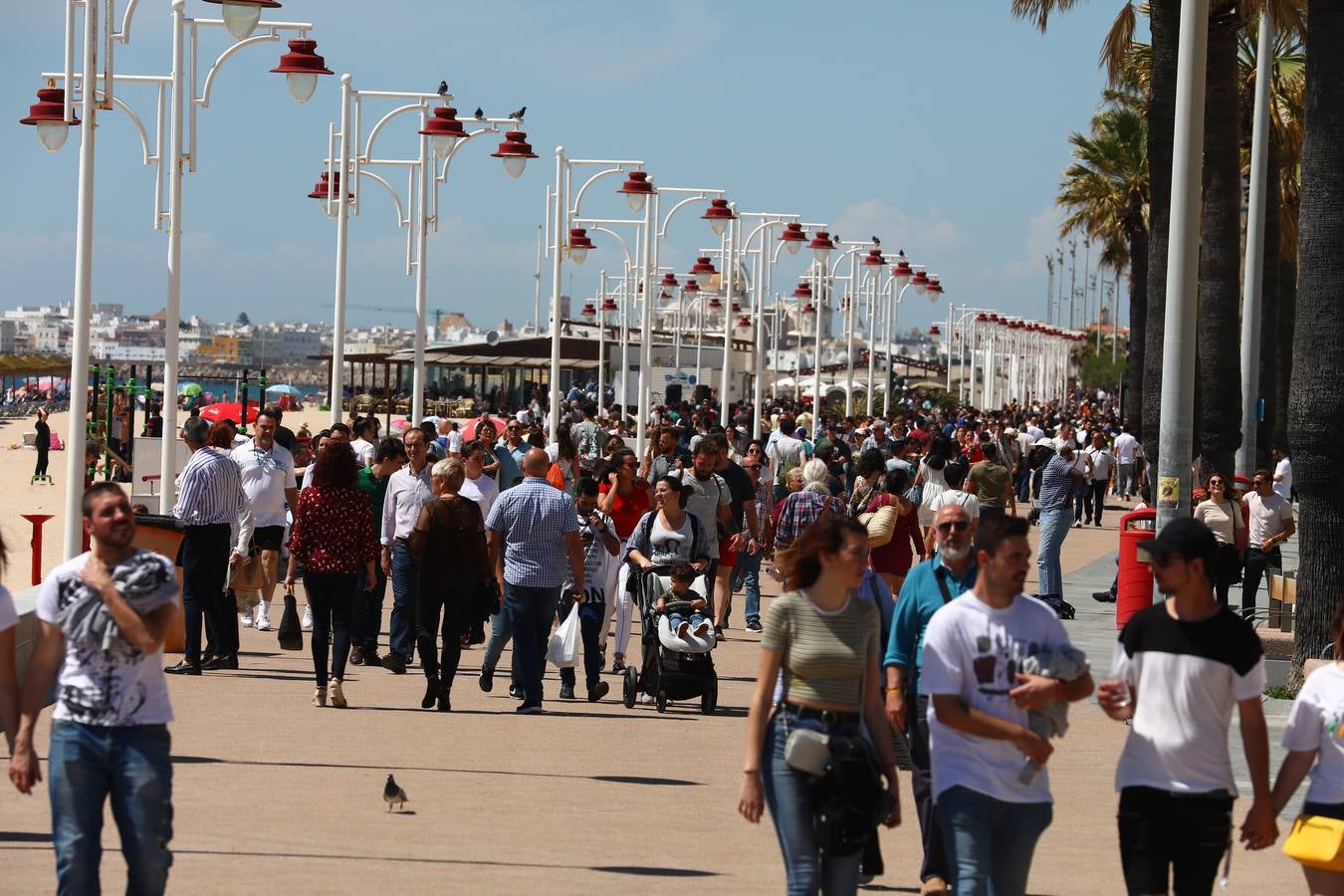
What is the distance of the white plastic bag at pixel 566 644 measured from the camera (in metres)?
13.0

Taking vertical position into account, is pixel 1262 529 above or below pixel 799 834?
above

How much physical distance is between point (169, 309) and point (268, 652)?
4.03 m

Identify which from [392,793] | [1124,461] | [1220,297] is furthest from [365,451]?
[1124,461]

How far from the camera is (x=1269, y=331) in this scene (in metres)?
35.5

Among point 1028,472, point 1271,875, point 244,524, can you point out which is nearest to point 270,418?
point 244,524

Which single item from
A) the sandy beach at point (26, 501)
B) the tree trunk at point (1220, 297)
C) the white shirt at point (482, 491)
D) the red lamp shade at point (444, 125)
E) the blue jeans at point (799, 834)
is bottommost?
the sandy beach at point (26, 501)

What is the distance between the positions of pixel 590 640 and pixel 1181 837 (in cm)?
745

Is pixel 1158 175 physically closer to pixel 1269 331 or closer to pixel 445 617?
pixel 445 617

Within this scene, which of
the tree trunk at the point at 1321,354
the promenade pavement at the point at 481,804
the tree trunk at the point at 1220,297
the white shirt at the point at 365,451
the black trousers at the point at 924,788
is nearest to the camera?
the black trousers at the point at 924,788

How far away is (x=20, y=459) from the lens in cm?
5712

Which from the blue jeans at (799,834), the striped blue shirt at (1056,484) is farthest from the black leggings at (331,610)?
the striped blue shirt at (1056,484)

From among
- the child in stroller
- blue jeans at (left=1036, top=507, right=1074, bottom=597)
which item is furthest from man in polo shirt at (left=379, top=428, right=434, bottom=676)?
blue jeans at (left=1036, top=507, right=1074, bottom=597)

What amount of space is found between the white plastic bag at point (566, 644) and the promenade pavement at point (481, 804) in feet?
1.02

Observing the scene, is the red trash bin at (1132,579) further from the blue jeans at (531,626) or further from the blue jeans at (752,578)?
the blue jeans at (531,626)
